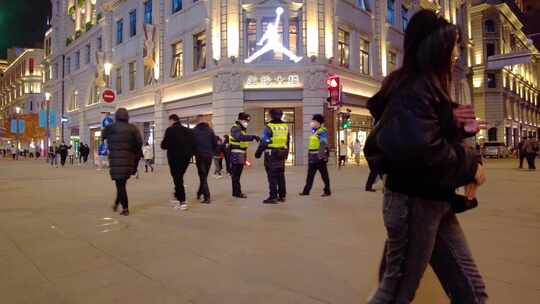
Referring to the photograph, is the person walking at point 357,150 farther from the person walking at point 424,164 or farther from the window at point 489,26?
the window at point 489,26

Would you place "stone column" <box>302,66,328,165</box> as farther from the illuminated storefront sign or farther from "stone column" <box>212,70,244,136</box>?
"stone column" <box>212,70,244,136</box>

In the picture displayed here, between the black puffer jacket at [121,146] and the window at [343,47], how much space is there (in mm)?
19109

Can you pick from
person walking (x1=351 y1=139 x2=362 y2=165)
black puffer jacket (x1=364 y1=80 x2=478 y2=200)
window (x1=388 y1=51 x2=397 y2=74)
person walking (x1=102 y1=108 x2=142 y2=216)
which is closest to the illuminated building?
window (x1=388 y1=51 x2=397 y2=74)

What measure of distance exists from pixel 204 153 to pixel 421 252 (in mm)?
7193

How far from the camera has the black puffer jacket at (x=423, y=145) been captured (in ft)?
5.83

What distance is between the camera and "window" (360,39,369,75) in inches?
1049

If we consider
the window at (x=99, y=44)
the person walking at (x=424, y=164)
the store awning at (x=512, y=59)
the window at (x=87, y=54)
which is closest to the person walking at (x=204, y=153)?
the person walking at (x=424, y=164)

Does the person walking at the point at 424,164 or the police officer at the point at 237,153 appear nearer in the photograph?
the person walking at the point at 424,164

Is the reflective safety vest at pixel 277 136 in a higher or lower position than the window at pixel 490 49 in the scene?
lower

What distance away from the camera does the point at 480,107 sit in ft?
169

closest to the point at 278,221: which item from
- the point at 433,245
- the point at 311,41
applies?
the point at 433,245

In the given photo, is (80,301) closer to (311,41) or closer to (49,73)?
(311,41)

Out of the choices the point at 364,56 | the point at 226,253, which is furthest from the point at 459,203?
the point at 364,56

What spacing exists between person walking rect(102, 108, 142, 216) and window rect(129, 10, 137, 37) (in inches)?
1063
